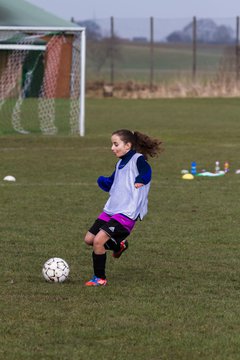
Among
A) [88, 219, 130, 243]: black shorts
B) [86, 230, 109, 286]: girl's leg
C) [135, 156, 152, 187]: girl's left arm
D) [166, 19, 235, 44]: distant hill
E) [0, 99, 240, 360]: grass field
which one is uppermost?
[166, 19, 235, 44]: distant hill

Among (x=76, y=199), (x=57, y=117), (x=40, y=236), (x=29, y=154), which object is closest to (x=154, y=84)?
(x=57, y=117)

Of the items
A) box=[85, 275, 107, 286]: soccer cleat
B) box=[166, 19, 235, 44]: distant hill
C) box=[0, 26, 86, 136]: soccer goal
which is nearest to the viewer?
box=[85, 275, 107, 286]: soccer cleat

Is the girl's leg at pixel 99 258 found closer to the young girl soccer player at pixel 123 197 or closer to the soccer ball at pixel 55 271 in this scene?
the young girl soccer player at pixel 123 197

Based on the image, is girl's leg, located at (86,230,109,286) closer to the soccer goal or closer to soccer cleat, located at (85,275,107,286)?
soccer cleat, located at (85,275,107,286)

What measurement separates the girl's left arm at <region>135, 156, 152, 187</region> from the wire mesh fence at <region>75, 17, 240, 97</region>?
36934 millimetres

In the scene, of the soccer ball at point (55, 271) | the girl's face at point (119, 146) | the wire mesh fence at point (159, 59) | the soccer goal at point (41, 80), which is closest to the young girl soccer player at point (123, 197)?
the girl's face at point (119, 146)

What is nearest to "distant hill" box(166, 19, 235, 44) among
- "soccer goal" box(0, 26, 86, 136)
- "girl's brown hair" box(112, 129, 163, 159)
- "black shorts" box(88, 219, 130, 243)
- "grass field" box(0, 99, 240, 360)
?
"soccer goal" box(0, 26, 86, 136)

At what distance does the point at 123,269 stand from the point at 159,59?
299 ft

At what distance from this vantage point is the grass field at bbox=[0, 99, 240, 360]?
22.1 ft

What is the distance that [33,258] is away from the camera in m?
9.80

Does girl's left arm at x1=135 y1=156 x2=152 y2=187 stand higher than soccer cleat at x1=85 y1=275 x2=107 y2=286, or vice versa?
girl's left arm at x1=135 y1=156 x2=152 y2=187

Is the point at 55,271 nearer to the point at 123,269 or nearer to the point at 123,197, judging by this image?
the point at 123,197

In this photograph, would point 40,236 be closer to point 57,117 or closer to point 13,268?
point 13,268

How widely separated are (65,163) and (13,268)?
1015cm
